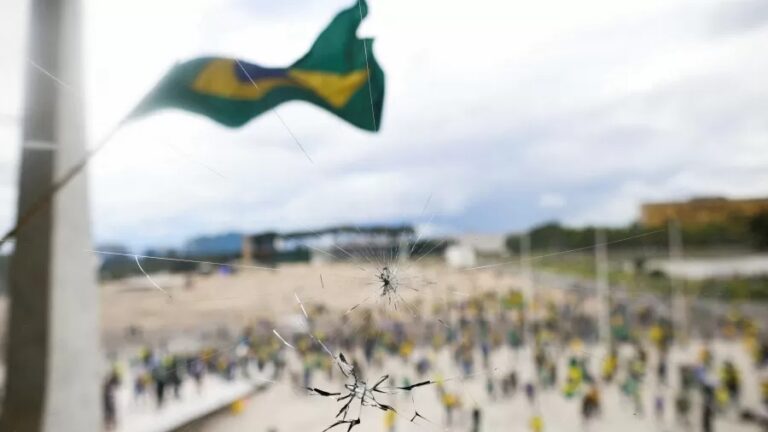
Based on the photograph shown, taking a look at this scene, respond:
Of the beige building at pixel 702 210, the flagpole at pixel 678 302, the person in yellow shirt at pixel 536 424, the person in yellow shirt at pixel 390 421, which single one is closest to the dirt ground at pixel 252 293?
the person in yellow shirt at pixel 390 421

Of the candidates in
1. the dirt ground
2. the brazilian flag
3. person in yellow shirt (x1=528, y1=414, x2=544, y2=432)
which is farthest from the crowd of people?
the brazilian flag

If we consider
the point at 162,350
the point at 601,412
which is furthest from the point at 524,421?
the point at 162,350

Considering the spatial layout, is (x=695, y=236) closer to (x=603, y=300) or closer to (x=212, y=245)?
(x=603, y=300)

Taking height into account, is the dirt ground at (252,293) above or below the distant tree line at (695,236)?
below

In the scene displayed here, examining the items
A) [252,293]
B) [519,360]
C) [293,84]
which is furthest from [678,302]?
[293,84]

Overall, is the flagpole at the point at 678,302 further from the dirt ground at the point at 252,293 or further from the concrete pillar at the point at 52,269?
the concrete pillar at the point at 52,269

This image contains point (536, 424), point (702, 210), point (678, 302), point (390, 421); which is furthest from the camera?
point (678, 302)
